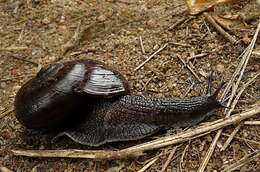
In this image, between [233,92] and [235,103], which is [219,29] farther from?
[235,103]

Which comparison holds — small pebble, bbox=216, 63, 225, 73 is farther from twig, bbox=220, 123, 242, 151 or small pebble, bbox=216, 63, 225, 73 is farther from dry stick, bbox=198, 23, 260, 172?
twig, bbox=220, 123, 242, 151

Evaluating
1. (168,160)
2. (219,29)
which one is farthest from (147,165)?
(219,29)

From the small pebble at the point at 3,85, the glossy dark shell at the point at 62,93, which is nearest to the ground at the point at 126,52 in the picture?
the small pebble at the point at 3,85

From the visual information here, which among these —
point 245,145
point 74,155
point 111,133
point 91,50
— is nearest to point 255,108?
point 245,145

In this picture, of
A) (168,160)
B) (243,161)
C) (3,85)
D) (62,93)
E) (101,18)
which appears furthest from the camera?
(101,18)

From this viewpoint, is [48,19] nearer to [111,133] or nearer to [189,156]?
[111,133]
